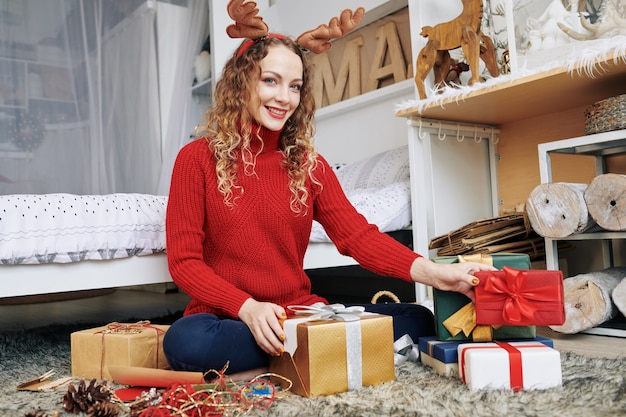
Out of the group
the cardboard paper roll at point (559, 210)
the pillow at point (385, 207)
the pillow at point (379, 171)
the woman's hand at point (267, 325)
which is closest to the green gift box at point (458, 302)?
the woman's hand at point (267, 325)

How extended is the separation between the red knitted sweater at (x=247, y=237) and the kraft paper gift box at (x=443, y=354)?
0.13 metres

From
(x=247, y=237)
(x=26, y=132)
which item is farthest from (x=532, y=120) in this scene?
(x=26, y=132)

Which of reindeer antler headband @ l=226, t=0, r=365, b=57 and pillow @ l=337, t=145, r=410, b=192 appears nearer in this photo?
reindeer antler headband @ l=226, t=0, r=365, b=57

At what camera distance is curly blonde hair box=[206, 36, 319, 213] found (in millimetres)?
1141

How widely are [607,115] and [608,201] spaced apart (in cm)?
21

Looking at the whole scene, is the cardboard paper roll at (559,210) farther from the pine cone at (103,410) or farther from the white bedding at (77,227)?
the pine cone at (103,410)

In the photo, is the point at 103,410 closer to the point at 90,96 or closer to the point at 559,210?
the point at 559,210

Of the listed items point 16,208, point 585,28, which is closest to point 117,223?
point 16,208

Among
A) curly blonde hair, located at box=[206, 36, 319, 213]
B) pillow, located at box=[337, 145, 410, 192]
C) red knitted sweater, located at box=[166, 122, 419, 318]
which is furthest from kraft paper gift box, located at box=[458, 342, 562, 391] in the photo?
pillow, located at box=[337, 145, 410, 192]

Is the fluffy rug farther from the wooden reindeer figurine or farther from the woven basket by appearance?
the wooden reindeer figurine

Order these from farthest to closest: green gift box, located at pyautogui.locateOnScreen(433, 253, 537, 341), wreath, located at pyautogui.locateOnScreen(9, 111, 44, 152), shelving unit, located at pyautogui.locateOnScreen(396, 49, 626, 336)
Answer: wreath, located at pyautogui.locateOnScreen(9, 111, 44, 152) < shelving unit, located at pyautogui.locateOnScreen(396, 49, 626, 336) < green gift box, located at pyautogui.locateOnScreen(433, 253, 537, 341)

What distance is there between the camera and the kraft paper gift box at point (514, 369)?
0.86 meters

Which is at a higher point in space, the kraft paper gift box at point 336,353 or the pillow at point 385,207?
the pillow at point 385,207

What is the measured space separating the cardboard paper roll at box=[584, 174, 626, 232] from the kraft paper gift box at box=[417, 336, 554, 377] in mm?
450
